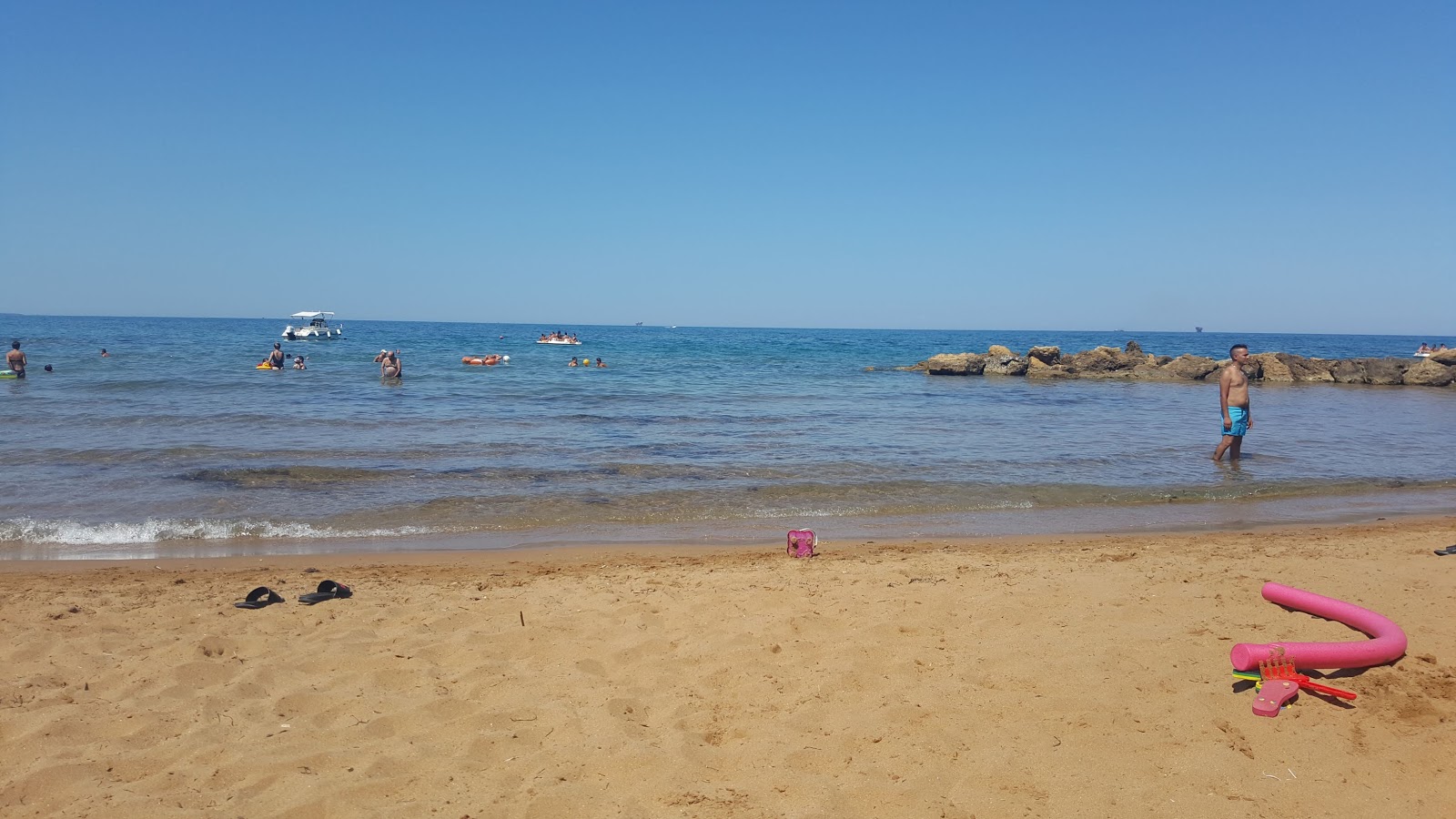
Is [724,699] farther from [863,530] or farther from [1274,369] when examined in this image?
[1274,369]

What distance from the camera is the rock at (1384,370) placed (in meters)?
31.6

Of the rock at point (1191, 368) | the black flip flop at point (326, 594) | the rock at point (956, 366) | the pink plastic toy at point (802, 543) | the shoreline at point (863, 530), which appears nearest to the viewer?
the black flip flop at point (326, 594)

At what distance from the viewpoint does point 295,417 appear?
16.5 metres

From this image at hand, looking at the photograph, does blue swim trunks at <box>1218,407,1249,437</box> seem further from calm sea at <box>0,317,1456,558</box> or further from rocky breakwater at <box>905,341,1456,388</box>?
rocky breakwater at <box>905,341,1456,388</box>

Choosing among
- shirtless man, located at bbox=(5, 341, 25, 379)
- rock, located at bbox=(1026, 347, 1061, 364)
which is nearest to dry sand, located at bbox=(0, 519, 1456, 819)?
shirtless man, located at bbox=(5, 341, 25, 379)

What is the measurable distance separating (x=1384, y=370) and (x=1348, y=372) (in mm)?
1127

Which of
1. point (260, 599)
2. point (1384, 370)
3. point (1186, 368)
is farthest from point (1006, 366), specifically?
point (260, 599)

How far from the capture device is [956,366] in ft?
113

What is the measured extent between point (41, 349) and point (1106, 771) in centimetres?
5313

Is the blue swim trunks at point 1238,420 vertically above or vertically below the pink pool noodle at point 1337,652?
above

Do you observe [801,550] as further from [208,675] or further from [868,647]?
[208,675]

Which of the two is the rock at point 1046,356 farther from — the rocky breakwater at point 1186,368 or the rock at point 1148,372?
the rock at point 1148,372

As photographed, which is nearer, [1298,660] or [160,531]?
[1298,660]

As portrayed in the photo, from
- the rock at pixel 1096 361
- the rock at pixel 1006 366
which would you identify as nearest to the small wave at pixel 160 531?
the rock at pixel 1006 366
